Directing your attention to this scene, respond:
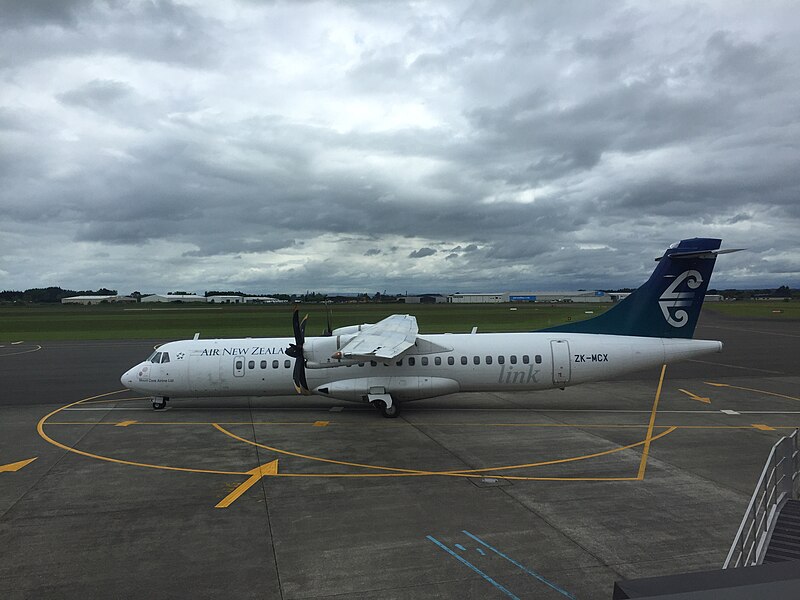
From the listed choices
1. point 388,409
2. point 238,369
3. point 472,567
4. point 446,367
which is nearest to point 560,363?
point 446,367

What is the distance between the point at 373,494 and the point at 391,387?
29.1ft

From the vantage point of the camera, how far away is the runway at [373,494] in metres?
9.31

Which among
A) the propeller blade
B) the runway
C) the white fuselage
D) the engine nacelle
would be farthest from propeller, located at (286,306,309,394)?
the runway

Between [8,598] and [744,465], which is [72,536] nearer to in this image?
[8,598]

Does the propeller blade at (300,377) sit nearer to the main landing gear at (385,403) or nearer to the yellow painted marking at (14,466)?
the main landing gear at (385,403)

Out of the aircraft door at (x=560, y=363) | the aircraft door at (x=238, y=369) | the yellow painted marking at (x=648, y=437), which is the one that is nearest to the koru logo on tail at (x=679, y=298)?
the yellow painted marking at (x=648, y=437)

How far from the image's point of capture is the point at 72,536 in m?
10.9

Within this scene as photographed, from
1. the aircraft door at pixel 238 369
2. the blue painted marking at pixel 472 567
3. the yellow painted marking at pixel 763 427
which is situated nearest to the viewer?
the blue painted marking at pixel 472 567

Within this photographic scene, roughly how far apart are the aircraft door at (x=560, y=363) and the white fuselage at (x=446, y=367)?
1.7 inches

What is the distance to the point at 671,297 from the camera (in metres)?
22.2

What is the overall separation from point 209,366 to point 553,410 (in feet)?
52.1

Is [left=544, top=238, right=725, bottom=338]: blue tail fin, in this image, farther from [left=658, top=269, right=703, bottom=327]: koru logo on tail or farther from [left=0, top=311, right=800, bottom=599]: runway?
[left=0, top=311, right=800, bottom=599]: runway

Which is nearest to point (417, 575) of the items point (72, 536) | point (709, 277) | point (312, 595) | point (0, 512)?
point (312, 595)

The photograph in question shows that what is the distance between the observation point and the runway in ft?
30.6
